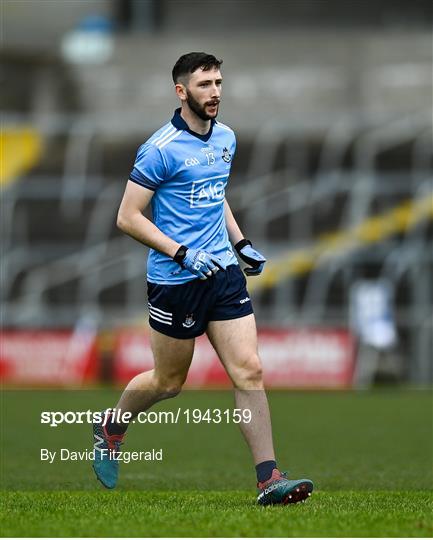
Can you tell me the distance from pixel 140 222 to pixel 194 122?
64cm

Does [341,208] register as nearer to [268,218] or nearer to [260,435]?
[268,218]

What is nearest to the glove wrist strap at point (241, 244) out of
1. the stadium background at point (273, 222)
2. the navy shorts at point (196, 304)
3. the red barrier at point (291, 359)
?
the navy shorts at point (196, 304)

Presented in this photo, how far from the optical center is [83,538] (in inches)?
234

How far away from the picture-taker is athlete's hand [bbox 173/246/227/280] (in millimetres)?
7293

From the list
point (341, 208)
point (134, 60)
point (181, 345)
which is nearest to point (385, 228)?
point (341, 208)

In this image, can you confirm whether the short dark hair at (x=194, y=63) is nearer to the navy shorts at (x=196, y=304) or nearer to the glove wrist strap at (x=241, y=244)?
the glove wrist strap at (x=241, y=244)

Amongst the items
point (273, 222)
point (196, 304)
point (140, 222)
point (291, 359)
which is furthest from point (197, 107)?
point (273, 222)

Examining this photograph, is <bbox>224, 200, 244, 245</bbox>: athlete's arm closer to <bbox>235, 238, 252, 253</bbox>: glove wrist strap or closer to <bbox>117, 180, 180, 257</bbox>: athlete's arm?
<bbox>235, 238, 252, 253</bbox>: glove wrist strap

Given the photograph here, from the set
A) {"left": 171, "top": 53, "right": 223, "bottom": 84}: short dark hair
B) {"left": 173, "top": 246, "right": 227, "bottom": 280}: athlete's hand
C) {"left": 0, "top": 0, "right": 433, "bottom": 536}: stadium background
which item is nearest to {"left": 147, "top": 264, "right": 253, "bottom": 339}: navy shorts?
{"left": 173, "top": 246, "right": 227, "bottom": 280}: athlete's hand

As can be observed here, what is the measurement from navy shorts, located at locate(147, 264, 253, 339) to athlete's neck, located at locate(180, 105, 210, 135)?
0.77 metres

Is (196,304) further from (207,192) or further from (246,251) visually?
(207,192)

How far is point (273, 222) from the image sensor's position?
2606cm

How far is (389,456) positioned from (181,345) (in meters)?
4.07

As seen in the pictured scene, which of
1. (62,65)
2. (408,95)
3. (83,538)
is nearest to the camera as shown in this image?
(83,538)
